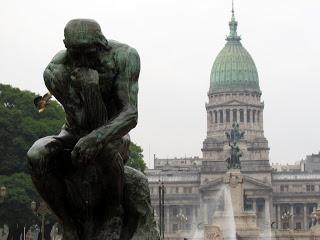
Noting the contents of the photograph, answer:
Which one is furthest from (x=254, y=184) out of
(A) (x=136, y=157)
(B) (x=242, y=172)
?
(A) (x=136, y=157)

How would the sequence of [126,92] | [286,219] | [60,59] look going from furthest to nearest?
[286,219], [60,59], [126,92]

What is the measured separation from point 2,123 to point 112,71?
53.7 metres

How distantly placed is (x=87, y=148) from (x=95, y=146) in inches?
2.5

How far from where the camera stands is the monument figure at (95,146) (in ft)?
23.6

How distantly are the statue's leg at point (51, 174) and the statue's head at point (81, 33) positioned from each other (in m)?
0.78

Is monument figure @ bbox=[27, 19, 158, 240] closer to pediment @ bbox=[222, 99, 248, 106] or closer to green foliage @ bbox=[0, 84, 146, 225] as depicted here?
Result: green foliage @ bbox=[0, 84, 146, 225]

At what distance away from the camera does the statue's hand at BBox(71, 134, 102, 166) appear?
698cm

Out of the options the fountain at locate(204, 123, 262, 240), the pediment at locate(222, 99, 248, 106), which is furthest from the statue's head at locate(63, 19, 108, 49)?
the pediment at locate(222, 99, 248, 106)

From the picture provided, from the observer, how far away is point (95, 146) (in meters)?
6.98

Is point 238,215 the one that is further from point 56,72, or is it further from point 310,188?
point 310,188

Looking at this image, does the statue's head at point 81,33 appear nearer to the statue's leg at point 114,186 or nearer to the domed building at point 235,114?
the statue's leg at point 114,186

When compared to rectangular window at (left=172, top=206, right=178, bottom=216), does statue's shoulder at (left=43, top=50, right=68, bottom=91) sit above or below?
below

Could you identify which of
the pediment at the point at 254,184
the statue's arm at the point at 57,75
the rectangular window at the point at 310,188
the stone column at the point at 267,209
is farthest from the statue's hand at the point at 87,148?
the rectangular window at the point at 310,188

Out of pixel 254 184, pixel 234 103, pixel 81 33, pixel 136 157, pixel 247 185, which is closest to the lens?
pixel 81 33
